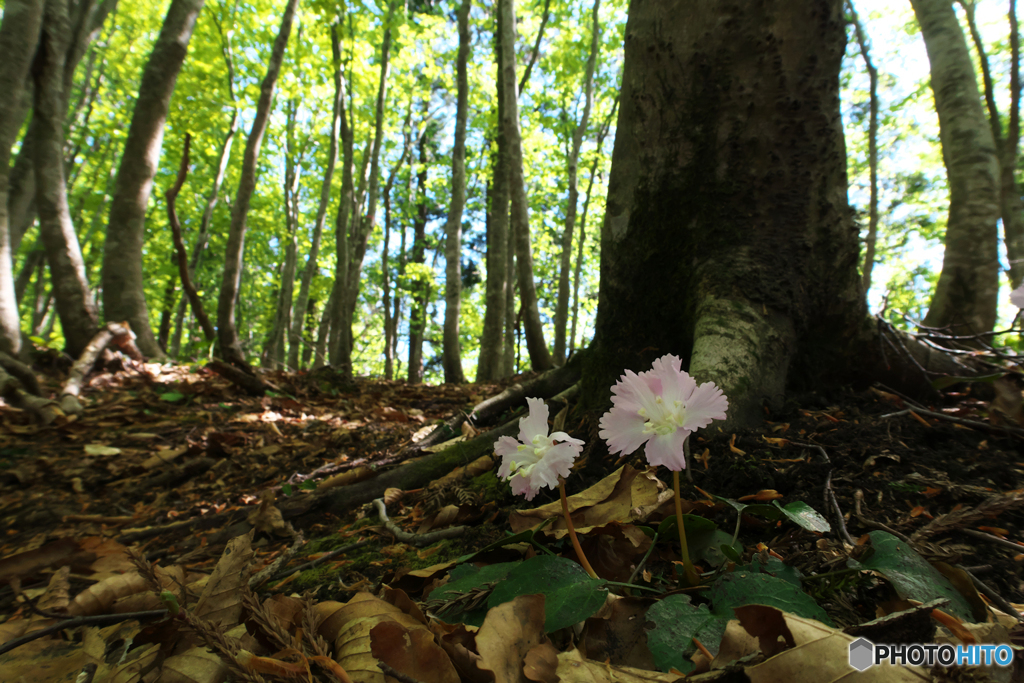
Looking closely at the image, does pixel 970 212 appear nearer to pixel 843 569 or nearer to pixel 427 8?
pixel 843 569

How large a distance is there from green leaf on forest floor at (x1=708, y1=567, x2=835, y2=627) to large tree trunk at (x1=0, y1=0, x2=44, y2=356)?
622cm

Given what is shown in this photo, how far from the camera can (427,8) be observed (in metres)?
11.5

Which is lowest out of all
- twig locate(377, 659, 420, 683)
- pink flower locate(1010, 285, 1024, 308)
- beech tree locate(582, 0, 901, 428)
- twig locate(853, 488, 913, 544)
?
twig locate(377, 659, 420, 683)

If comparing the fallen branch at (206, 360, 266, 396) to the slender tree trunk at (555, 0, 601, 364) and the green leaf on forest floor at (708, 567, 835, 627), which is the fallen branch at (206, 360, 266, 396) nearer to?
the green leaf on forest floor at (708, 567, 835, 627)

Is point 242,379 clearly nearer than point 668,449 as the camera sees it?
No

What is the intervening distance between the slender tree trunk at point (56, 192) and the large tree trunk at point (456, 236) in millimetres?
4764

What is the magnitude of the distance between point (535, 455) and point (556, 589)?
24 cm

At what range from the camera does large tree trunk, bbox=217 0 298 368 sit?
6.00 meters

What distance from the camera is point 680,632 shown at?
801 mm

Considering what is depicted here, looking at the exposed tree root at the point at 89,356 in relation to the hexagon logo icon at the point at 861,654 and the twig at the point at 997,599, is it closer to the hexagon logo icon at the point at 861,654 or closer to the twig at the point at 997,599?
the hexagon logo icon at the point at 861,654

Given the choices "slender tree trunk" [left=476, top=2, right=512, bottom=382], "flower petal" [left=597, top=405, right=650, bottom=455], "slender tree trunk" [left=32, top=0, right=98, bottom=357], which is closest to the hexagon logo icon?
"flower petal" [left=597, top=405, right=650, bottom=455]

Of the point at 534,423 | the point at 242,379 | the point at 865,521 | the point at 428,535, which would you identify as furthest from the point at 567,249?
the point at 534,423

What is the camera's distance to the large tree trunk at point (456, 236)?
8.34 m

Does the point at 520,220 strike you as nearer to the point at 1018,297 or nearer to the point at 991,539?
the point at 1018,297
